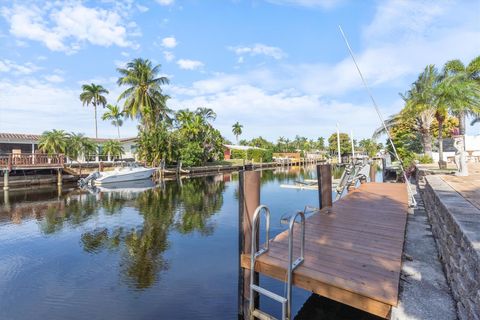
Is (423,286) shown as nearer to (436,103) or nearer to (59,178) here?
(436,103)

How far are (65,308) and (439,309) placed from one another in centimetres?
638

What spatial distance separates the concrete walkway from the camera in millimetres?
2865

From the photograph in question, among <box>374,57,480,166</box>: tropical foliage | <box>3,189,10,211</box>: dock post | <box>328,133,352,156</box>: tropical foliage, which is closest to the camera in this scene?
<box>374,57,480,166</box>: tropical foliage

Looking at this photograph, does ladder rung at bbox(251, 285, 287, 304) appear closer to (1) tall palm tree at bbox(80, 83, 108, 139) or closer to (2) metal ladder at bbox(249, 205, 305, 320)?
(2) metal ladder at bbox(249, 205, 305, 320)

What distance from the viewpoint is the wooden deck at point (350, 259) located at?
126 inches

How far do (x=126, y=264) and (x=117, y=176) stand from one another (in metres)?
18.9

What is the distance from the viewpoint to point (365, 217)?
21.2 ft

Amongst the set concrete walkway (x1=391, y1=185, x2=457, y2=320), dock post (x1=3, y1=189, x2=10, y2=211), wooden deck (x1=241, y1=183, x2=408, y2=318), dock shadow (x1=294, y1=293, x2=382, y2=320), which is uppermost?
wooden deck (x1=241, y1=183, x2=408, y2=318)

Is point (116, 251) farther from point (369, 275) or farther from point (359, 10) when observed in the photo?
point (359, 10)

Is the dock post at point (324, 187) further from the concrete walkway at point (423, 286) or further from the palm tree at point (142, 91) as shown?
the palm tree at point (142, 91)

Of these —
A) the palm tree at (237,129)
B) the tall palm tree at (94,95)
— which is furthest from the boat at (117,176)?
the palm tree at (237,129)

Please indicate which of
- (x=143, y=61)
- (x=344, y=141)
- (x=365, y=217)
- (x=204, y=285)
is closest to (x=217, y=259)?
(x=204, y=285)

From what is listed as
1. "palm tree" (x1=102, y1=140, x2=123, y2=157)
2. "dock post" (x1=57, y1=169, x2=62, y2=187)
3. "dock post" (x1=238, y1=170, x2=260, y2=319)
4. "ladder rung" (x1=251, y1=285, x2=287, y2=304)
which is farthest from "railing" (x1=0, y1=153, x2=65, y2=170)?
"ladder rung" (x1=251, y1=285, x2=287, y2=304)

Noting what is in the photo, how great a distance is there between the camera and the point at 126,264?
24.8 ft
